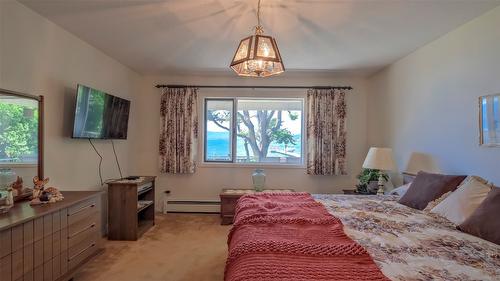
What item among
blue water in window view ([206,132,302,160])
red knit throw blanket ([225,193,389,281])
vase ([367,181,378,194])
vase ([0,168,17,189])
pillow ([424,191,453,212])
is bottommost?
vase ([367,181,378,194])

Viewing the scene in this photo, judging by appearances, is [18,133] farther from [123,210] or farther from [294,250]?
[294,250]

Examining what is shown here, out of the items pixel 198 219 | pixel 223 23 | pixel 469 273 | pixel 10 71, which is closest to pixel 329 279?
pixel 469 273

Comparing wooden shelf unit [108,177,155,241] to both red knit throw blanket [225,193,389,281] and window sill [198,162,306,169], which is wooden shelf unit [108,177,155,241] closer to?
window sill [198,162,306,169]

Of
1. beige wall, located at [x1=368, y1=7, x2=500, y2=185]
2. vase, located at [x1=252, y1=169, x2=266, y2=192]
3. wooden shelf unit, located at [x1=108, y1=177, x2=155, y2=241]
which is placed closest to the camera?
beige wall, located at [x1=368, y1=7, x2=500, y2=185]

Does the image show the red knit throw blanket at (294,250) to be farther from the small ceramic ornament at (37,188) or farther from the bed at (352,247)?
the small ceramic ornament at (37,188)

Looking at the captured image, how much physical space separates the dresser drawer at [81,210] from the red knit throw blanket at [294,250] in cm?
142

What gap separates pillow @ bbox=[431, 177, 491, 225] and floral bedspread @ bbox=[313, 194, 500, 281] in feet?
0.22

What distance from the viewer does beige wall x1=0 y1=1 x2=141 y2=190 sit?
232 cm

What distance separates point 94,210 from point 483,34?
3951 mm

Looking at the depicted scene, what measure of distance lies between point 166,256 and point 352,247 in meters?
2.25

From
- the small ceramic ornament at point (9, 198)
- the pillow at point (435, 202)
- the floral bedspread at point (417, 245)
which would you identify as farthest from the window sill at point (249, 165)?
the small ceramic ornament at point (9, 198)

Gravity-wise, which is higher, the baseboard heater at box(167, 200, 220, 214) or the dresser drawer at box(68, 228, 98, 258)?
the dresser drawer at box(68, 228, 98, 258)

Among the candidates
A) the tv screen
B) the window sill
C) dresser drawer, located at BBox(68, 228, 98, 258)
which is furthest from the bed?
the window sill

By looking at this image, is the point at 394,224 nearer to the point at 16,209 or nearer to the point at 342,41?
the point at 342,41
